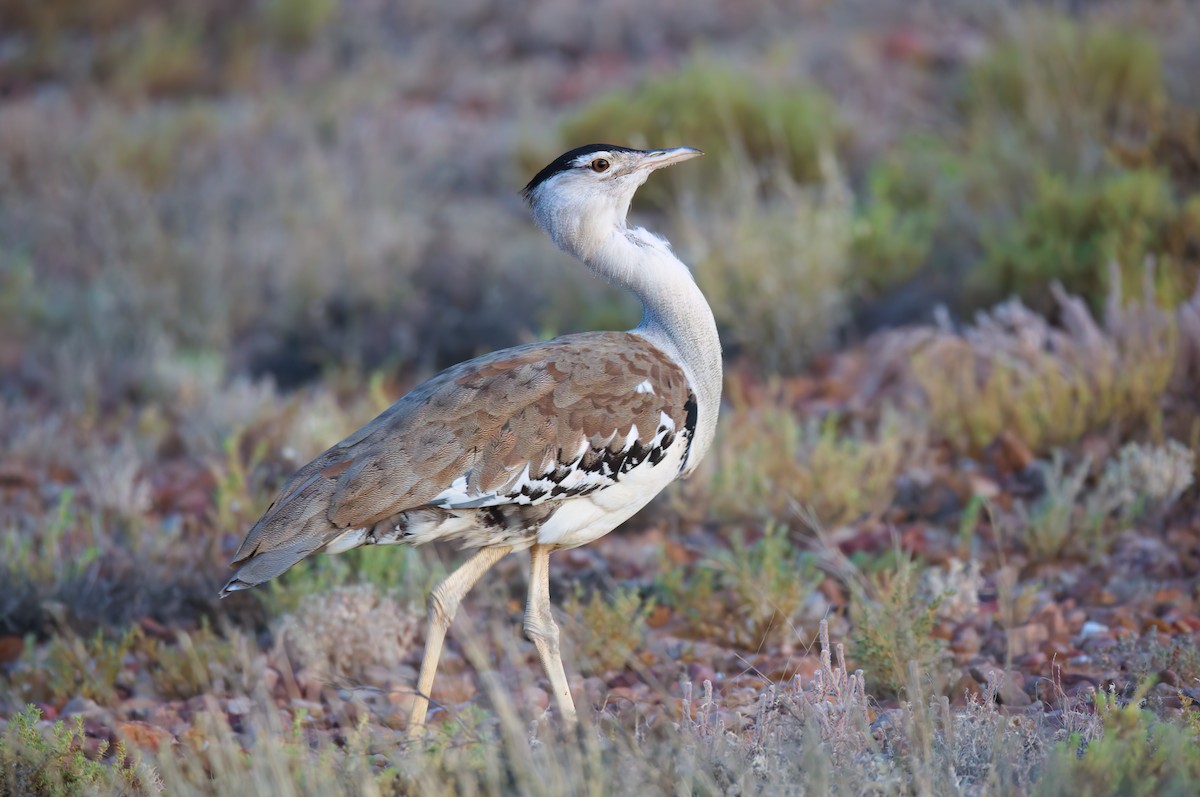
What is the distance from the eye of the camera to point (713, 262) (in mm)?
6848

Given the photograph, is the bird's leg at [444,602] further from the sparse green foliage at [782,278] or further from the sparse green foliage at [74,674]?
the sparse green foliage at [782,278]

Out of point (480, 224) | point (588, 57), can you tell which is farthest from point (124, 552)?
point (588, 57)

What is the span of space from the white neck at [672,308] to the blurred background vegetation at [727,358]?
778 millimetres

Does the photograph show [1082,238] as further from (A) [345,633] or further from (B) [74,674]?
(B) [74,674]

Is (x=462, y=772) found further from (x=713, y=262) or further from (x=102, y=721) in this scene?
(x=713, y=262)

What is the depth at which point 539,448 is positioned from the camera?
3.54m

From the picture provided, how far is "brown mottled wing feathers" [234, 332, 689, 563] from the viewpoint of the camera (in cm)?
344

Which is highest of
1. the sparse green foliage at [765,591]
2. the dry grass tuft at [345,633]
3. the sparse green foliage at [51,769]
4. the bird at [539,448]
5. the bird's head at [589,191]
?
the bird's head at [589,191]

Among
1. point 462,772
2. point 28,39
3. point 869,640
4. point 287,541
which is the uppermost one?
point 28,39

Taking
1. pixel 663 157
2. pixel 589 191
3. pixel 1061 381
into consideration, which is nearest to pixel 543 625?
pixel 589 191

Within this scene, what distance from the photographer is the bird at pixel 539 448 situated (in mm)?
3459

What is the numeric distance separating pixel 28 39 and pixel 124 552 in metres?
10.0

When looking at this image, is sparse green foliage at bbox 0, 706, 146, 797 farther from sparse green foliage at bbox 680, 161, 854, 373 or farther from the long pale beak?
sparse green foliage at bbox 680, 161, 854, 373

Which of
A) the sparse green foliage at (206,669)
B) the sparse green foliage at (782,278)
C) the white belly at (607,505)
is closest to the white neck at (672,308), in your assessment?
the white belly at (607,505)
